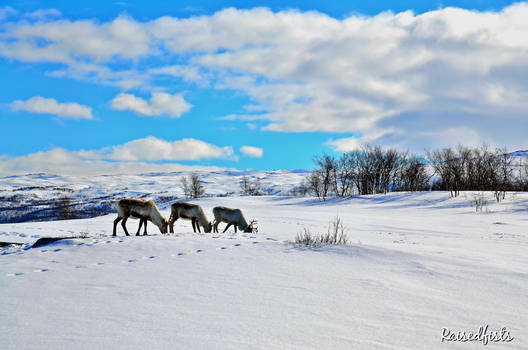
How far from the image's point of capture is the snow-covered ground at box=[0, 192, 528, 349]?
3.11 m

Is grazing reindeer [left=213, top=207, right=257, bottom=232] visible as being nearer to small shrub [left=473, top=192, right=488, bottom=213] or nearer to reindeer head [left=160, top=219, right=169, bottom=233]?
reindeer head [left=160, top=219, right=169, bottom=233]

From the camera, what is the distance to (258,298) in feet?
13.9

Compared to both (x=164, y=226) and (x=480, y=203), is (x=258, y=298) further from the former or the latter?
(x=480, y=203)

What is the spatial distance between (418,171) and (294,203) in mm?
34857

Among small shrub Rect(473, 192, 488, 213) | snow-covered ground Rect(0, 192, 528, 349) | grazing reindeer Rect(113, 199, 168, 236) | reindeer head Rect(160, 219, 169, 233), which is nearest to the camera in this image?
snow-covered ground Rect(0, 192, 528, 349)

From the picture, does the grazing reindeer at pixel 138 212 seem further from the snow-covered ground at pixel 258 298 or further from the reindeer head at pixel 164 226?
the snow-covered ground at pixel 258 298

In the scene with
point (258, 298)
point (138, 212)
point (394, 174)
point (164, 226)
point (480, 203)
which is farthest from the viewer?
point (394, 174)

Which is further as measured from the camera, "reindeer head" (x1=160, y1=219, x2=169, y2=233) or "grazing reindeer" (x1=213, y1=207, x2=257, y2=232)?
"grazing reindeer" (x1=213, y1=207, x2=257, y2=232)

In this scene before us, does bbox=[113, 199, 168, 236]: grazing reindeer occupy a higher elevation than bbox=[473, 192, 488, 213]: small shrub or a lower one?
higher

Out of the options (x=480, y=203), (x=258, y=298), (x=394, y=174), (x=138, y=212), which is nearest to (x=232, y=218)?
(x=138, y=212)

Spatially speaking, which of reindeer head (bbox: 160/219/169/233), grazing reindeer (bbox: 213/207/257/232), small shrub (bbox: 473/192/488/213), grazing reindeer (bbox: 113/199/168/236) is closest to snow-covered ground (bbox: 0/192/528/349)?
grazing reindeer (bbox: 113/199/168/236)

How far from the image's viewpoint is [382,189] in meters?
66.9

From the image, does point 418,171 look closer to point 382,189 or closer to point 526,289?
point 382,189

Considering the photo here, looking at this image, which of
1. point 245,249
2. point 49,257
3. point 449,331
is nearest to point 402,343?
point 449,331
